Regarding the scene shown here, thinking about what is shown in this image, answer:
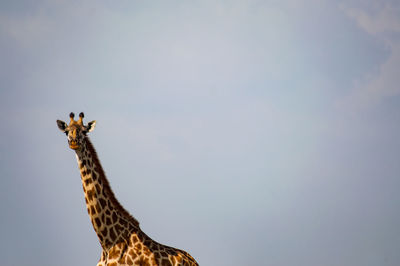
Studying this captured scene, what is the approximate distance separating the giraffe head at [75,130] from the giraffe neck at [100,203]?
0.92 ft

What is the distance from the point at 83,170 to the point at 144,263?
3.52 m

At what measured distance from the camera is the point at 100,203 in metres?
19.9

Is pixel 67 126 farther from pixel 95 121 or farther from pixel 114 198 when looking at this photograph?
pixel 114 198

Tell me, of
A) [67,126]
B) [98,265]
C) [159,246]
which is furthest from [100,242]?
[67,126]

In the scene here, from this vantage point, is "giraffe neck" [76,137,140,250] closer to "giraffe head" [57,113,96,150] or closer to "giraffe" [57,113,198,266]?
"giraffe" [57,113,198,266]

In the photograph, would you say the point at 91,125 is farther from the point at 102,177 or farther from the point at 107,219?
the point at 107,219

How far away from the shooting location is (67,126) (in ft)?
65.5

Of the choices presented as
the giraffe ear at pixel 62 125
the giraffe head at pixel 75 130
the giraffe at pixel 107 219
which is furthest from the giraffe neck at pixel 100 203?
the giraffe ear at pixel 62 125

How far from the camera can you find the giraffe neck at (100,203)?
1975 centimetres

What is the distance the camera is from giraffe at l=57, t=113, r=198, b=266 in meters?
19.6

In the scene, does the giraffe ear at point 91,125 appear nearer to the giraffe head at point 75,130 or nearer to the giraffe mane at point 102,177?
the giraffe head at point 75,130

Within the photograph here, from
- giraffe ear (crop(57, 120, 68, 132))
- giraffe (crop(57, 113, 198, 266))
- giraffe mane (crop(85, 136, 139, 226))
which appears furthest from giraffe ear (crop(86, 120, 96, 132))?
giraffe ear (crop(57, 120, 68, 132))

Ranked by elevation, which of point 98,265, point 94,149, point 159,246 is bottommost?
point 98,265

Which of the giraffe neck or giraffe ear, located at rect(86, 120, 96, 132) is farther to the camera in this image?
giraffe ear, located at rect(86, 120, 96, 132)
